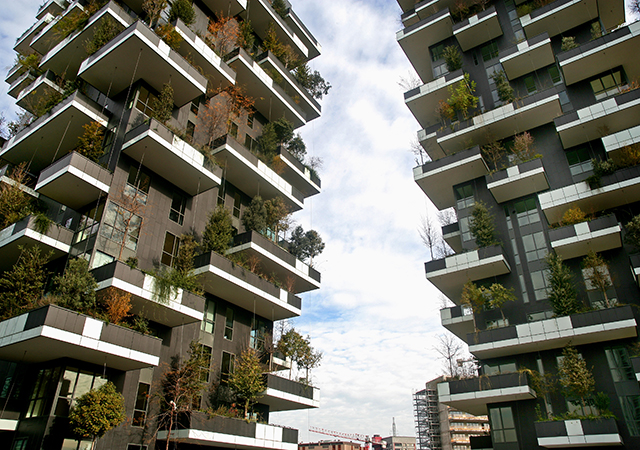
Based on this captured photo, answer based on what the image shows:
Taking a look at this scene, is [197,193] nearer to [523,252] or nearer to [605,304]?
[523,252]

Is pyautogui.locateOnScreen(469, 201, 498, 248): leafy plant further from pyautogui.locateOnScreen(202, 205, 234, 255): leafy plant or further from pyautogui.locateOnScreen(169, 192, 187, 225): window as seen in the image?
pyautogui.locateOnScreen(169, 192, 187, 225): window

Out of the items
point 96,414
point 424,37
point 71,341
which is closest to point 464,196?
point 424,37

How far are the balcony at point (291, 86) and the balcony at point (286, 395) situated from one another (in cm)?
2251

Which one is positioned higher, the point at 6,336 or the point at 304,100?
the point at 304,100

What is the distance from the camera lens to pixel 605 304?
21.8m

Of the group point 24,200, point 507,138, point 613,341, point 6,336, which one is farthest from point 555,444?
point 24,200

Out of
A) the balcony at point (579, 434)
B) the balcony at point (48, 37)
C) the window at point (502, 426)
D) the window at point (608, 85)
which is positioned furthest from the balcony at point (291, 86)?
the balcony at point (579, 434)

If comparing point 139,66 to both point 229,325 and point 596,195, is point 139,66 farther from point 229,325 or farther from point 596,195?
point 596,195

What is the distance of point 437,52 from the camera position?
35.5m

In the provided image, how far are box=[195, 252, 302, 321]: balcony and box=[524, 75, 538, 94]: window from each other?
22117 mm

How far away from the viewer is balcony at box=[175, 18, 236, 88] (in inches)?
982

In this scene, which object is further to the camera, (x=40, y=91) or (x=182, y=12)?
(x=40, y=91)

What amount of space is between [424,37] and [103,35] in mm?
24723

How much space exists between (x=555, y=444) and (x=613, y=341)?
623 centimetres
